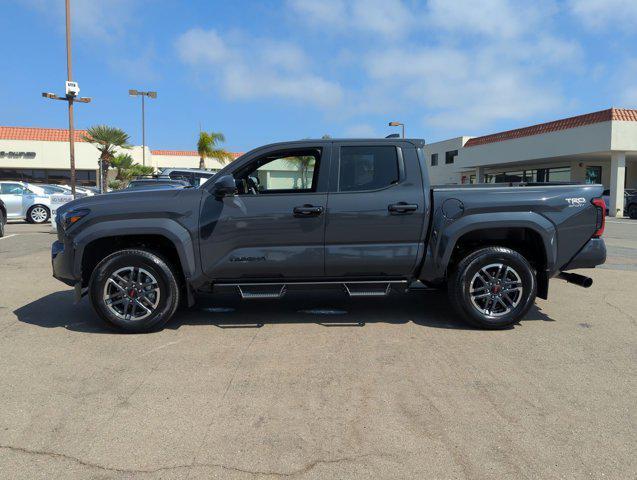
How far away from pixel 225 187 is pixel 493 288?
288cm

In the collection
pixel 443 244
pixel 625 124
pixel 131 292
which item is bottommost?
pixel 131 292

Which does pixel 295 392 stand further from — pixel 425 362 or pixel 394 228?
pixel 394 228

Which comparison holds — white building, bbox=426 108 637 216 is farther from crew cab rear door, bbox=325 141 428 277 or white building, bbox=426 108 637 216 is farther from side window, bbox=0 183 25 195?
→ crew cab rear door, bbox=325 141 428 277

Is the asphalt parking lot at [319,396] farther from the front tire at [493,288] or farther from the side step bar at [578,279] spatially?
the side step bar at [578,279]

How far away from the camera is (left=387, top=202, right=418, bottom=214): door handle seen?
15.9 feet

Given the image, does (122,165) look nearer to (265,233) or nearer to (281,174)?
(281,174)

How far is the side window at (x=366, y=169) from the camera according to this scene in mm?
4988

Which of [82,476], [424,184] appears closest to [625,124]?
[424,184]

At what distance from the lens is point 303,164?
513 cm

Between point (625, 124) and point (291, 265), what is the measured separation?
86.9 feet

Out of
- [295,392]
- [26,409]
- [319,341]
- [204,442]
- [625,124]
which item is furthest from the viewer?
[625,124]

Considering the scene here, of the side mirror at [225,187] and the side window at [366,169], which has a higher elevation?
the side window at [366,169]

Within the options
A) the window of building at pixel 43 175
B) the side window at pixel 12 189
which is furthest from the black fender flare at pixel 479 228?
the window of building at pixel 43 175

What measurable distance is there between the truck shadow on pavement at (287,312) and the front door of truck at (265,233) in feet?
2.21
